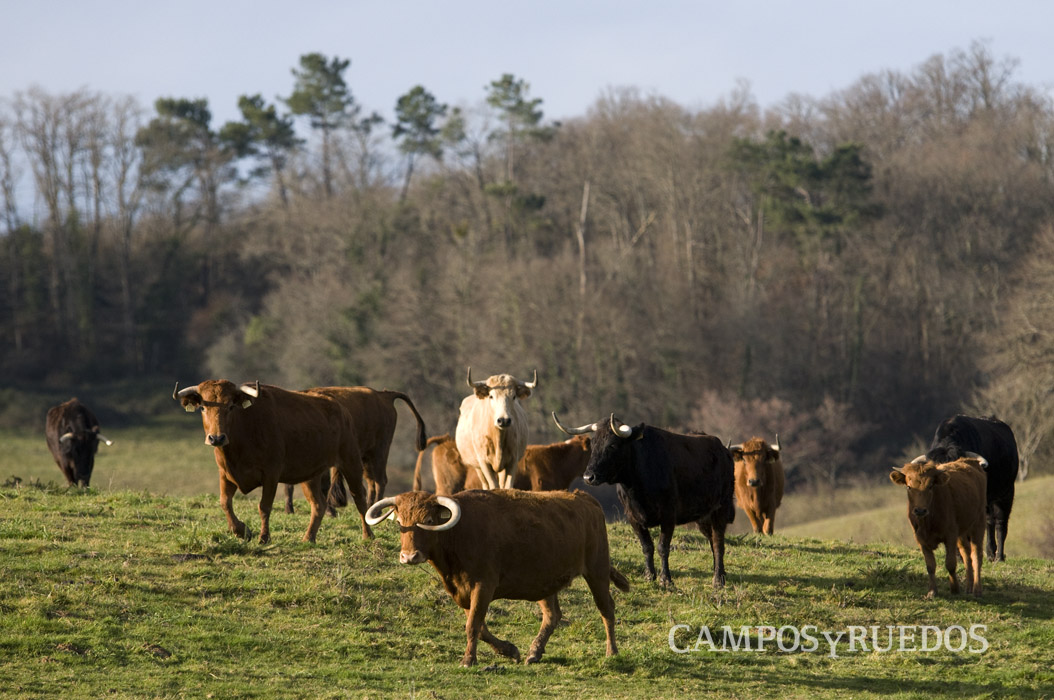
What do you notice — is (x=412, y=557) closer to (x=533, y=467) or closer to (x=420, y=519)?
(x=420, y=519)

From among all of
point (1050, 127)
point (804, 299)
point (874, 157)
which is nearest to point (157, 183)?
point (804, 299)

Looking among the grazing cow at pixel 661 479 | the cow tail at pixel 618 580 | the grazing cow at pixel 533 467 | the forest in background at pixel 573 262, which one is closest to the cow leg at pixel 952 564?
the grazing cow at pixel 661 479

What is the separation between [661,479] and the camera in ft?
44.7

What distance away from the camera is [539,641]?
10508mm

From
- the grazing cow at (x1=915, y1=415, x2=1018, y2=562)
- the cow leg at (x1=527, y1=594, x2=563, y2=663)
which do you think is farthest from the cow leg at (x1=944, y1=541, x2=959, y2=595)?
the cow leg at (x1=527, y1=594, x2=563, y2=663)

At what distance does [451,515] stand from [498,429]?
5958 millimetres

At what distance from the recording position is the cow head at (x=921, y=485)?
13516mm

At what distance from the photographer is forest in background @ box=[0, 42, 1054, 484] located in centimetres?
6156

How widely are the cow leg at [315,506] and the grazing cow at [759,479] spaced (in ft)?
19.8

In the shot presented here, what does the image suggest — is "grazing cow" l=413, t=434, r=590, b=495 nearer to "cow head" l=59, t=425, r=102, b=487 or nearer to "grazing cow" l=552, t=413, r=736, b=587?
"grazing cow" l=552, t=413, r=736, b=587

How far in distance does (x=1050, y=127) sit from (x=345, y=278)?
42323 mm

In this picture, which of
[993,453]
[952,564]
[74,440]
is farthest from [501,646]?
[74,440]

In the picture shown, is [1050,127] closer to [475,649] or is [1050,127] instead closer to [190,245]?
[190,245]

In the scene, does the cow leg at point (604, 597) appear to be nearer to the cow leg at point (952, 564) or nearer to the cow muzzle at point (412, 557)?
the cow muzzle at point (412, 557)
